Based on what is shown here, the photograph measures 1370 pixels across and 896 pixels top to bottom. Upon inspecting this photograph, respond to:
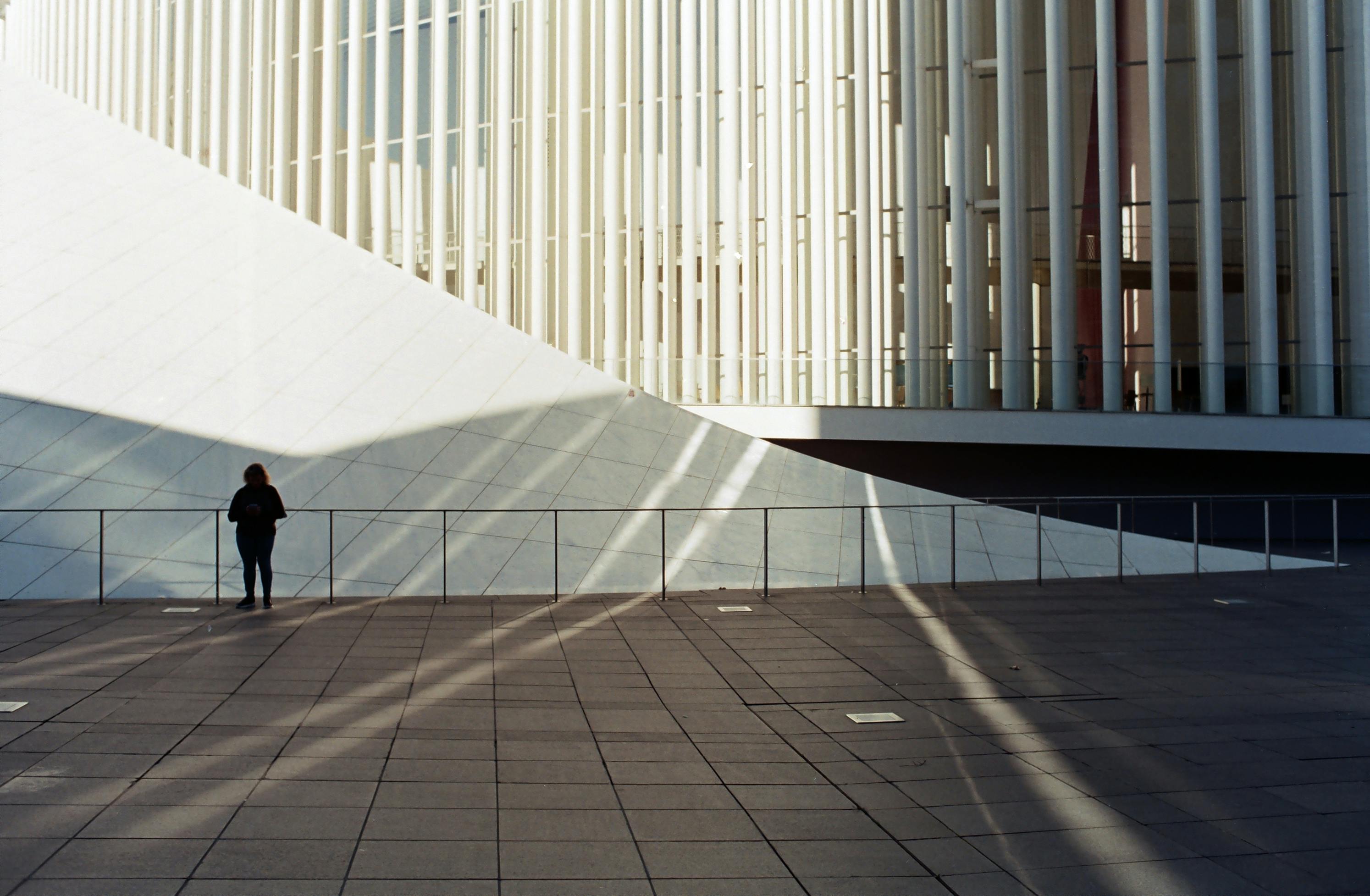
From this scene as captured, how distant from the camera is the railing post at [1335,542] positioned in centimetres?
1205

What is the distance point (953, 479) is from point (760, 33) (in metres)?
11.8

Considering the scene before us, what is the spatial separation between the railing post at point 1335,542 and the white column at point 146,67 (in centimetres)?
3493

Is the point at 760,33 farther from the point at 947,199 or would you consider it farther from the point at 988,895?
the point at 988,895

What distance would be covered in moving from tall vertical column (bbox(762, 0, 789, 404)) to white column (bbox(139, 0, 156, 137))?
20865 millimetres

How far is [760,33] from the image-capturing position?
26328 millimetres

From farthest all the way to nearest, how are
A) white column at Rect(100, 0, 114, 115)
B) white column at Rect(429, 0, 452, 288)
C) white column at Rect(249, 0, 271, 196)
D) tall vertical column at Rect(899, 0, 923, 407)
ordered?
white column at Rect(100, 0, 114, 115), white column at Rect(249, 0, 271, 196), white column at Rect(429, 0, 452, 288), tall vertical column at Rect(899, 0, 923, 407)

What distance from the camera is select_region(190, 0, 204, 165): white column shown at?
105 feet

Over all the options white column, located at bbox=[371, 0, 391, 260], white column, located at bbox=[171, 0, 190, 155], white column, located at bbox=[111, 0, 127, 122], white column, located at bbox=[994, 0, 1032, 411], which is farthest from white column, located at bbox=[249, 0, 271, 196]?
white column, located at bbox=[994, 0, 1032, 411]

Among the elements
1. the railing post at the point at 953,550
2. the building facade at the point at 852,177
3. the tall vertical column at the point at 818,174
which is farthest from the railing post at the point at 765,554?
the tall vertical column at the point at 818,174

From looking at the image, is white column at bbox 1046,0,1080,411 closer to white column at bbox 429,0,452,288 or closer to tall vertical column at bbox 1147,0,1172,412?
tall vertical column at bbox 1147,0,1172,412

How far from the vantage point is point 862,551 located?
10398mm

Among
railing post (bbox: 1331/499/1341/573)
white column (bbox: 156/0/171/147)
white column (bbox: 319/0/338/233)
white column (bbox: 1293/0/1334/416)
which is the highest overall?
white column (bbox: 156/0/171/147)

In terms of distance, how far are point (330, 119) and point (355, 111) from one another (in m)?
0.72

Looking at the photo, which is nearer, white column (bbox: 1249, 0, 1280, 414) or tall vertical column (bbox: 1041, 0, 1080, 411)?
white column (bbox: 1249, 0, 1280, 414)
